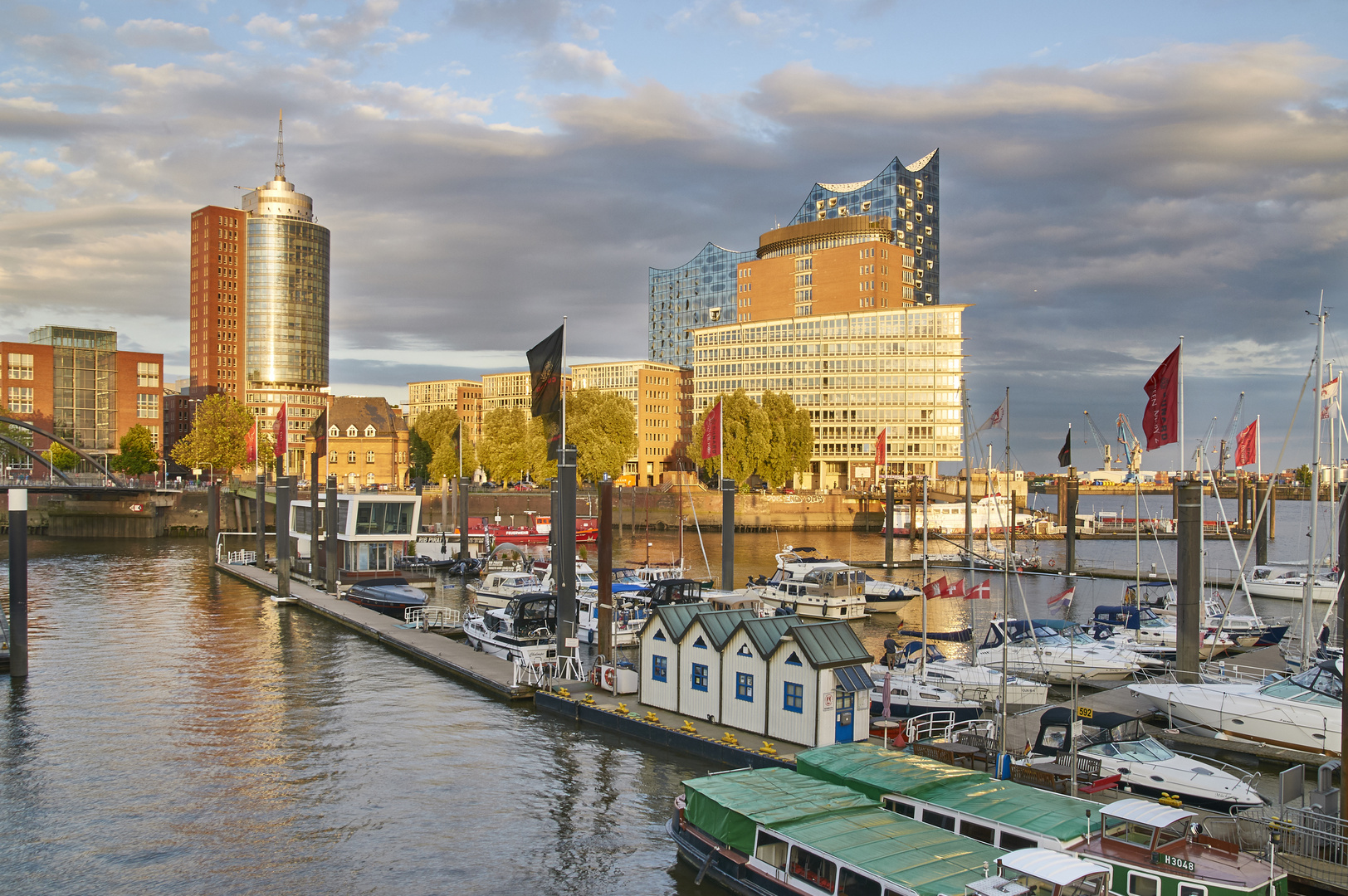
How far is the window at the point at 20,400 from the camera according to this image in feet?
551

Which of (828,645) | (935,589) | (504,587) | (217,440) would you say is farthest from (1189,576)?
(217,440)

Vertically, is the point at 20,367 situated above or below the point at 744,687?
above

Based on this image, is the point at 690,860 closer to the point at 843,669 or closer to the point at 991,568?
the point at 843,669

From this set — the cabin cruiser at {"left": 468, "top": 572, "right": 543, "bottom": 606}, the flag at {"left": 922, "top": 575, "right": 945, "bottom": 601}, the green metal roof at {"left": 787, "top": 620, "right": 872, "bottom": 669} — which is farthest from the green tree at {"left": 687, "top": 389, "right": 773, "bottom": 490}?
the green metal roof at {"left": 787, "top": 620, "right": 872, "bottom": 669}

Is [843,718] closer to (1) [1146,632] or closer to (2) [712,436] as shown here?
(1) [1146,632]

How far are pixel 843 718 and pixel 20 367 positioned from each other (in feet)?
612

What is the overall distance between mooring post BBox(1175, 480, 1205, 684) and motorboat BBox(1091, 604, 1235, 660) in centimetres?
799

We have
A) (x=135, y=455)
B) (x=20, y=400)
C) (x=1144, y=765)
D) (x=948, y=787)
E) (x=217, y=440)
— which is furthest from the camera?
(x=20, y=400)

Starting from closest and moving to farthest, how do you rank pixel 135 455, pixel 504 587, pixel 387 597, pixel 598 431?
pixel 504 587
pixel 387 597
pixel 598 431
pixel 135 455

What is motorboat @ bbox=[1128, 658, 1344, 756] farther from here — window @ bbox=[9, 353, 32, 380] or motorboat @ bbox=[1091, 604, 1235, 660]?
window @ bbox=[9, 353, 32, 380]

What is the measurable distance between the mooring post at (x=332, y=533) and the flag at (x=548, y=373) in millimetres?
29889

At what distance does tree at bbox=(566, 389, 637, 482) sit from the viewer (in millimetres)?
126000

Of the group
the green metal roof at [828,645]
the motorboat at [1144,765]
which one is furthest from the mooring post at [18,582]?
the motorboat at [1144,765]

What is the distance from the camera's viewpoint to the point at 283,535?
→ 212 ft
